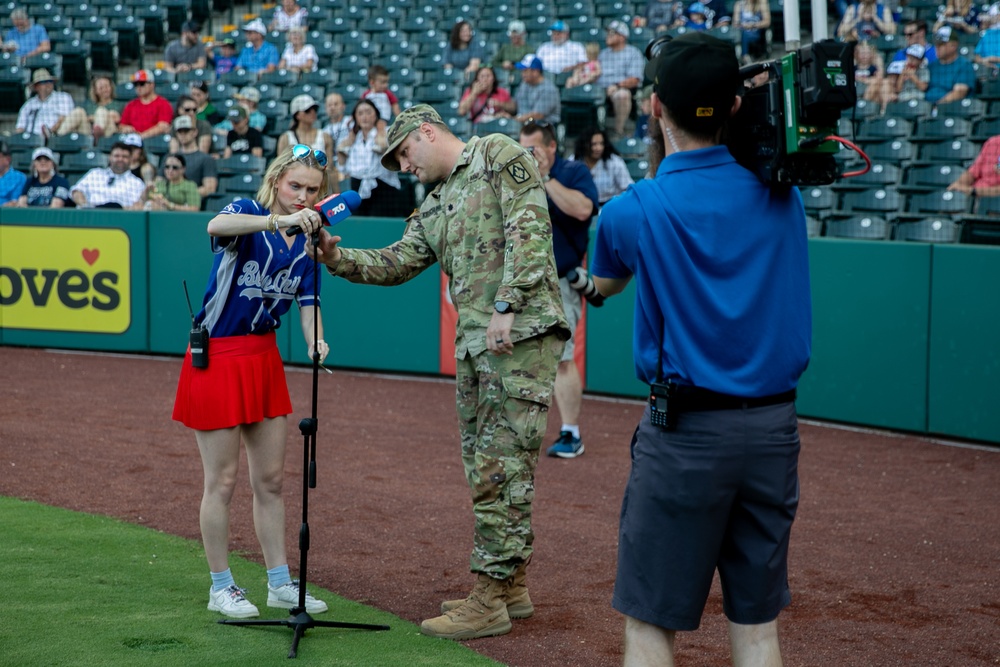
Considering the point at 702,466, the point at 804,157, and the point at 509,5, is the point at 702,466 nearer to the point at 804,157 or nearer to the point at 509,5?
the point at 804,157

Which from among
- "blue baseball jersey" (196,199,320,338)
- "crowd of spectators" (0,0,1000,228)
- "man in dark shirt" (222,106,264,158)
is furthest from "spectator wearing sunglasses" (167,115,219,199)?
"blue baseball jersey" (196,199,320,338)

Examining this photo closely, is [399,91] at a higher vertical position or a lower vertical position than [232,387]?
higher

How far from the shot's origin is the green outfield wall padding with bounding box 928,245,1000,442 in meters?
7.92

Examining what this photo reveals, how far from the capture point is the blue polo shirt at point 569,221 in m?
7.20

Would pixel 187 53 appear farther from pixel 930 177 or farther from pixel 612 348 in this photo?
pixel 930 177

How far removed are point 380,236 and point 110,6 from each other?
399 inches

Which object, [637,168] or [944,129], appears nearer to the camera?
[944,129]

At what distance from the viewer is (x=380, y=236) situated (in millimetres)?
10664

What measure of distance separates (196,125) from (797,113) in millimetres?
11783

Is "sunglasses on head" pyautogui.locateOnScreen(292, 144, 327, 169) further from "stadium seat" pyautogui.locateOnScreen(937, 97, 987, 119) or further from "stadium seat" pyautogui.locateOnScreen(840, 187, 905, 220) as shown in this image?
"stadium seat" pyautogui.locateOnScreen(937, 97, 987, 119)

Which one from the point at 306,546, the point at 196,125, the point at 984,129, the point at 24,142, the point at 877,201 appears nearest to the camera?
the point at 306,546

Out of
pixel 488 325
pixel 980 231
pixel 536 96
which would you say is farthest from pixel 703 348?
pixel 536 96

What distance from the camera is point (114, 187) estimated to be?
1226 cm

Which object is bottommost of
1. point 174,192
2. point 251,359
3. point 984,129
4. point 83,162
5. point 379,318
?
point 379,318
